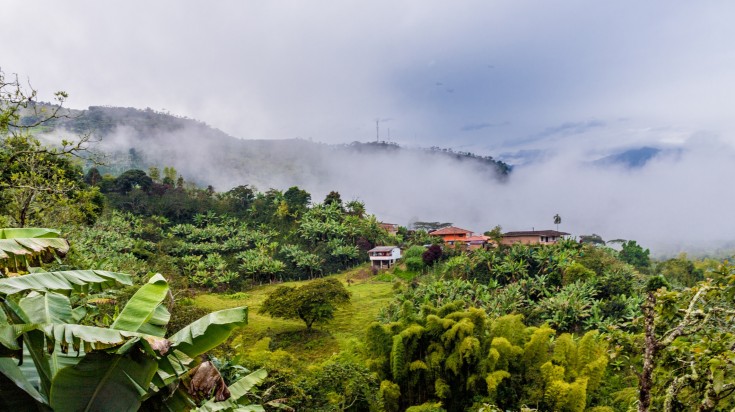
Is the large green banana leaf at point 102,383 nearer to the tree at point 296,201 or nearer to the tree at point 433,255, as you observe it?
the tree at point 433,255

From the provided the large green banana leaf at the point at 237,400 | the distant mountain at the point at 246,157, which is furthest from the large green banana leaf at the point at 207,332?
the distant mountain at the point at 246,157

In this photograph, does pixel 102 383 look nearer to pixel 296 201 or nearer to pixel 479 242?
pixel 479 242

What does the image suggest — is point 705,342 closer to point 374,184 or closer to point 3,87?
point 3,87

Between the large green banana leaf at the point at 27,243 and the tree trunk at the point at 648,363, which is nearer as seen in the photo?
the large green banana leaf at the point at 27,243

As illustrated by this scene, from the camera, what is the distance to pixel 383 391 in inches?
498

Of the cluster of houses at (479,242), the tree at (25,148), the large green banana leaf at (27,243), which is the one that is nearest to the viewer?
the large green banana leaf at (27,243)

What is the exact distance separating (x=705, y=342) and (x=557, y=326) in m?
18.4

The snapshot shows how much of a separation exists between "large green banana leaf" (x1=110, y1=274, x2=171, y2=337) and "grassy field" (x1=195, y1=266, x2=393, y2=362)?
49.5ft

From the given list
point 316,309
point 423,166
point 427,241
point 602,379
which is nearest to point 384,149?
point 423,166

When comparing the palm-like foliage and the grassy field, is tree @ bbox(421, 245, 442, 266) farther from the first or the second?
the palm-like foliage

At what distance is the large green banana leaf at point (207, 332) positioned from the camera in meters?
3.43

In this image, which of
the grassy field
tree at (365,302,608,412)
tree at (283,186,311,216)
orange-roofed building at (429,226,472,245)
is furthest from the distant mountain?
tree at (365,302,608,412)

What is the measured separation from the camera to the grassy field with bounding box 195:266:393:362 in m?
23.0

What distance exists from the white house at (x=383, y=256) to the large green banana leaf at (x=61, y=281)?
124 ft
